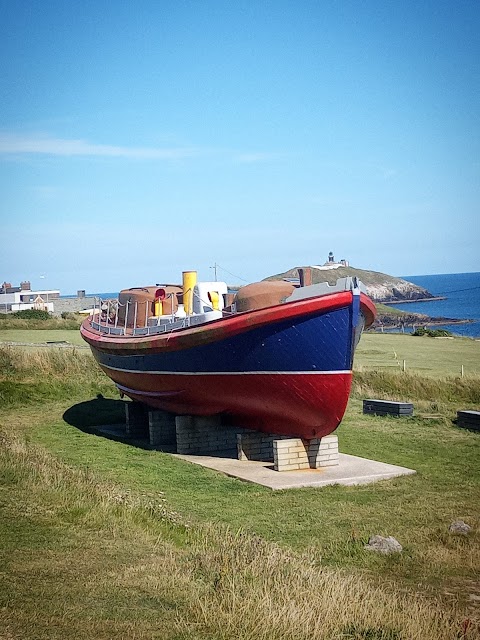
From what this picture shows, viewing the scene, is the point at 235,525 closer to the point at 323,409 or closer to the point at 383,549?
the point at 383,549

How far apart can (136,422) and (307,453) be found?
5918mm

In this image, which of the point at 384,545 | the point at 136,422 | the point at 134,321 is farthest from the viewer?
the point at 134,321

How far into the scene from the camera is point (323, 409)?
1530 centimetres

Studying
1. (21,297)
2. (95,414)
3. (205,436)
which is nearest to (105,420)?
(95,414)

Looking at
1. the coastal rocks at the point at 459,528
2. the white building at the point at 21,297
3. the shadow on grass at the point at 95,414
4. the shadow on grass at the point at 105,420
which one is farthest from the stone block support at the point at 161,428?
the white building at the point at 21,297

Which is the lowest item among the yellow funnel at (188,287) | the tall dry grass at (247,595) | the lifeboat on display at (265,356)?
the tall dry grass at (247,595)

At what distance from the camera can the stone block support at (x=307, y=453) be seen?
15.5 meters

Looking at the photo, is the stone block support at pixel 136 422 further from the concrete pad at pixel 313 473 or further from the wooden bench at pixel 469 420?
the wooden bench at pixel 469 420

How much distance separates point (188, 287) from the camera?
2100cm

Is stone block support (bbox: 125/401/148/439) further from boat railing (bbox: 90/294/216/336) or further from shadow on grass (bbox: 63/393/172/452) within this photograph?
boat railing (bbox: 90/294/216/336)

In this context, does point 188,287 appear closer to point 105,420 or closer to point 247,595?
point 105,420

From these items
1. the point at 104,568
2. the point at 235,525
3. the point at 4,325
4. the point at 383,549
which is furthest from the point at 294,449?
the point at 4,325

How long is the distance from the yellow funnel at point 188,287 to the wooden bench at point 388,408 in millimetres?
5286

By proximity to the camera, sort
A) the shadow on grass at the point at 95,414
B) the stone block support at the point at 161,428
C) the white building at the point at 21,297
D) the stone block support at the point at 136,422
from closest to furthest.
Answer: the stone block support at the point at 161,428 → the stone block support at the point at 136,422 → the shadow on grass at the point at 95,414 → the white building at the point at 21,297
